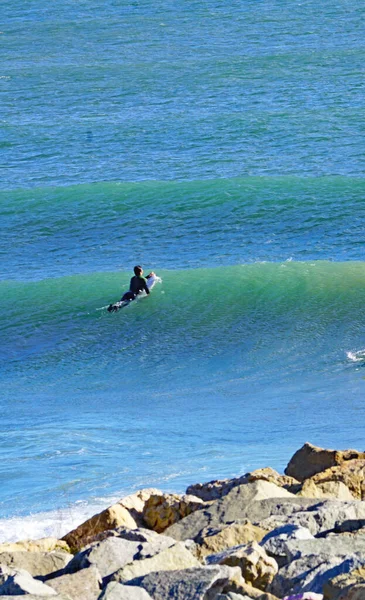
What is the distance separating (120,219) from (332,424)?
1378 centimetres

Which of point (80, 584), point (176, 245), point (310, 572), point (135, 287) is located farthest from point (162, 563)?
point (176, 245)

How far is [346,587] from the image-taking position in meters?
5.01

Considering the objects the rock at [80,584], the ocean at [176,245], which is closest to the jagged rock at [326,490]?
the rock at [80,584]

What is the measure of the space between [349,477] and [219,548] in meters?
1.89

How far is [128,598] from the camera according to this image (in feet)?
17.0

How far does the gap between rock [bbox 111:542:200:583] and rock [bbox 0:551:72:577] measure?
0.80m

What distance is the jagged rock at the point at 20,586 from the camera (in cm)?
541

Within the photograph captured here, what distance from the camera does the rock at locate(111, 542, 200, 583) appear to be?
18.5 ft

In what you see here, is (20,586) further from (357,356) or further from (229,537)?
(357,356)

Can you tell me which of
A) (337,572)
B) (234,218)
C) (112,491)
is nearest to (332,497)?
(337,572)

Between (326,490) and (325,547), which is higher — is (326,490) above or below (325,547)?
above

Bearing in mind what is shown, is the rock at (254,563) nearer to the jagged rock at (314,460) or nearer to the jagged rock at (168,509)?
the jagged rock at (168,509)

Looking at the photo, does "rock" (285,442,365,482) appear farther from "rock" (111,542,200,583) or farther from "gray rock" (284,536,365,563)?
"rock" (111,542,200,583)

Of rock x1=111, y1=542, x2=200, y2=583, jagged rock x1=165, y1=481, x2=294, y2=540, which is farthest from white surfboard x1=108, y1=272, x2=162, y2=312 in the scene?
rock x1=111, y1=542, x2=200, y2=583
